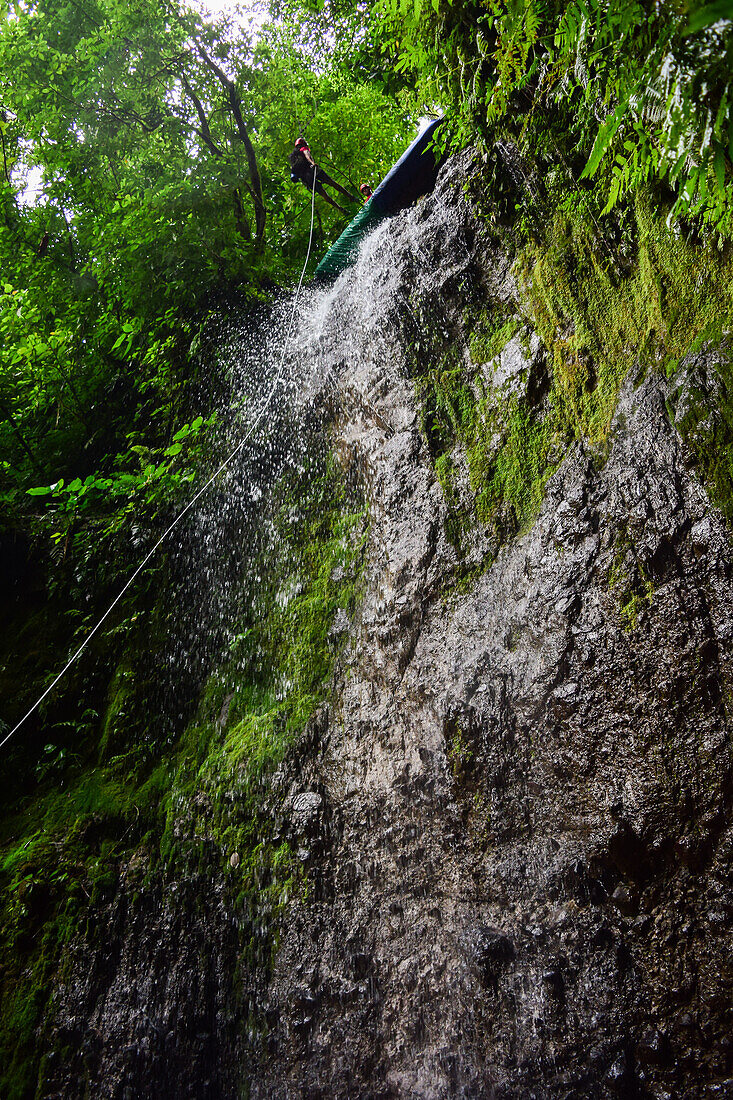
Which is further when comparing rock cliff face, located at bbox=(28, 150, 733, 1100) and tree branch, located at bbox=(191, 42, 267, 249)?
tree branch, located at bbox=(191, 42, 267, 249)

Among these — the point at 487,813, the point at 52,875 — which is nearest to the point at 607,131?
the point at 487,813

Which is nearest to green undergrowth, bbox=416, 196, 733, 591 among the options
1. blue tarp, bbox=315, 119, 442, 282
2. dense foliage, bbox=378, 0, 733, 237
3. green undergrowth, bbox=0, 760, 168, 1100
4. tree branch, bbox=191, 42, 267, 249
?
dense foliage, bbox=378, 0, 733, 237

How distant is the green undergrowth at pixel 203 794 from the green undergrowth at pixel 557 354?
1.06 metres

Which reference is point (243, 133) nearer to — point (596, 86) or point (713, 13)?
point (596, 86)

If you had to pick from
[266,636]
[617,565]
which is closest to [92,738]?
[266,636]

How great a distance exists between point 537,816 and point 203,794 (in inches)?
100

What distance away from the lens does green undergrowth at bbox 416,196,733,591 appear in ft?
7.84

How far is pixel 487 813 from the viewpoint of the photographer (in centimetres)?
278

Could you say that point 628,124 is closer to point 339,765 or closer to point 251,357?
point 339,765

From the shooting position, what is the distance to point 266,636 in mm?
4629

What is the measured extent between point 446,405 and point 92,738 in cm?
417

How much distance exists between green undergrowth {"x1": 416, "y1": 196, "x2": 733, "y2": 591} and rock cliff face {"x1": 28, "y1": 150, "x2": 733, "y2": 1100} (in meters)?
0.05

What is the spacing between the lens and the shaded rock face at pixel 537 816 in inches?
81.1

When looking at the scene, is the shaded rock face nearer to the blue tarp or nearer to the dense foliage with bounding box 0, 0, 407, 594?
the blue tarp
